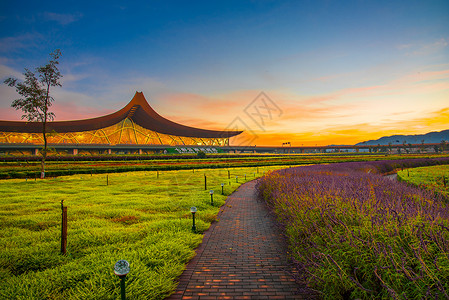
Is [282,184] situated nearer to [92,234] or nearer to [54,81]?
A: [92,234]

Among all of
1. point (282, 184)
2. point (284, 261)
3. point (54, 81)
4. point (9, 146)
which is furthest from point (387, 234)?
point (9, 146)

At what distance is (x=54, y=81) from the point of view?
67.8 ft

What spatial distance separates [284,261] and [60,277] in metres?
3.86

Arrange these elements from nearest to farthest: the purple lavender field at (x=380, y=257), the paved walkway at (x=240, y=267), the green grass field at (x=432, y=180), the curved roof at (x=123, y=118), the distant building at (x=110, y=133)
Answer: the purple lavender field at (x=380, y=257) → the paved walkway at (x=240, y=267) → the green grass field at (x=432, y=180) → the distant building at (x=110, y=133) → the curved roof at (x=123, y=118)

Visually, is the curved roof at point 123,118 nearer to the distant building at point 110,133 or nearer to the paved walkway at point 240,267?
the distant building at point 110,133

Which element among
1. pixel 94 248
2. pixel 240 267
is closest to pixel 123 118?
pixel 94 248

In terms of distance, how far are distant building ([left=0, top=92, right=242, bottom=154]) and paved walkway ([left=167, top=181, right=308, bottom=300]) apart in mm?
55147

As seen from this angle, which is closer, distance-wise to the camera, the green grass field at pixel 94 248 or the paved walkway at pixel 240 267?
the green grass field at pixel 94 248

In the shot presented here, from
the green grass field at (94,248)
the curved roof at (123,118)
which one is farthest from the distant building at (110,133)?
the green grass field at (94,248)

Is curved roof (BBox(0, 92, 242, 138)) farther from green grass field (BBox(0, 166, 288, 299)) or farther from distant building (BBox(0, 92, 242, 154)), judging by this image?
green grass field (BBox(0, 166, 288, 299))

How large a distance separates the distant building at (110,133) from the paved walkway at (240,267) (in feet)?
181

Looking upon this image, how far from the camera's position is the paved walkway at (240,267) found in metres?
3.54

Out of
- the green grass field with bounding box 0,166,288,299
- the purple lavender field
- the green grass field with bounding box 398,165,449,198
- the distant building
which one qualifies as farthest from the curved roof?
the purple lavender field

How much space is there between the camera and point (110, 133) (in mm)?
75812
